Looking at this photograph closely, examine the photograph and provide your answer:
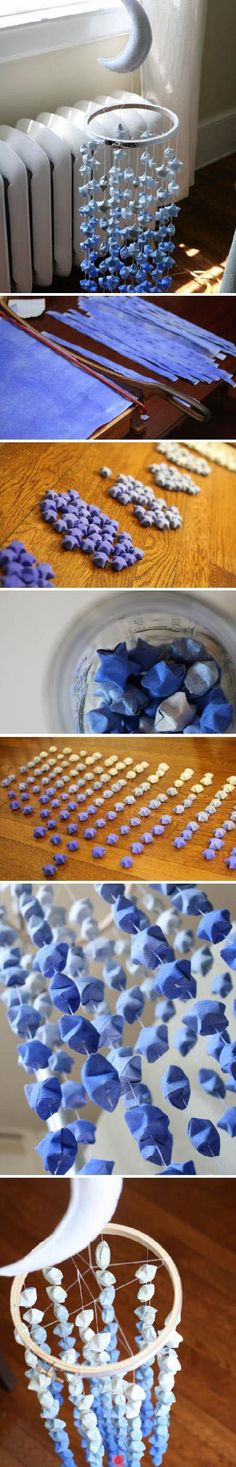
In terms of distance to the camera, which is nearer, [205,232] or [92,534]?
[92,534]

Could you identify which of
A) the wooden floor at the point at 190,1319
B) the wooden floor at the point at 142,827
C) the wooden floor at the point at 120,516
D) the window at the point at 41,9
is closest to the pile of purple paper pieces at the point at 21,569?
the wooden floor at the point at 120,516

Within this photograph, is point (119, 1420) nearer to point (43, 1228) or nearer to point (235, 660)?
point (43, 1228)

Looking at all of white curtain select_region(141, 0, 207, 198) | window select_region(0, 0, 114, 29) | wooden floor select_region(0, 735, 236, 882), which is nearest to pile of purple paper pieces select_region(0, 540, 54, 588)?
wooden floor select_region(0, 735, 236, 882)

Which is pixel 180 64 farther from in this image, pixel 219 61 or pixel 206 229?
pixel 206 229

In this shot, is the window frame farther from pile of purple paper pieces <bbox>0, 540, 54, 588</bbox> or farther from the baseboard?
pile of purple paper pieces <bbox>0, 540, 54, 588</bbox>

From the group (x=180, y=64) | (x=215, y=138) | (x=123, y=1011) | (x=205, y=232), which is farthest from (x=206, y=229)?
(x=123, y=1011)

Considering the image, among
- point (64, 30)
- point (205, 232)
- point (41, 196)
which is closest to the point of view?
point (205, 232)

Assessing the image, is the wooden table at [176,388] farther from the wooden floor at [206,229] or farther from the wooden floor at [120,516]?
the wooden floor at [206,229]
